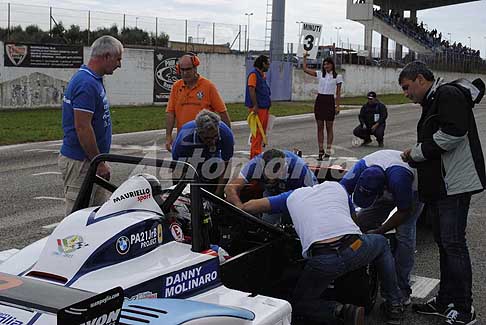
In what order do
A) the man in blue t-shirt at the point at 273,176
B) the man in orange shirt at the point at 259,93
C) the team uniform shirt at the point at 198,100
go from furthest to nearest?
the man in orange shirt at the point at 259,93
the team uniform shirt at the point at 198,100
the man in blue t-shirt at the point at 273,176

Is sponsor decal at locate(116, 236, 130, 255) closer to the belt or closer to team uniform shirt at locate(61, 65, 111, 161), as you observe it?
the belt

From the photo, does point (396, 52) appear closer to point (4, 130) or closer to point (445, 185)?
point (4, 130)

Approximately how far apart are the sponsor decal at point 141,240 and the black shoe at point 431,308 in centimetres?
216

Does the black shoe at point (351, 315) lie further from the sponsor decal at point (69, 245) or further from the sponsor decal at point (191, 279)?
the sponsor decal at point (69, 245)

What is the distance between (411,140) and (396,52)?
126 ft

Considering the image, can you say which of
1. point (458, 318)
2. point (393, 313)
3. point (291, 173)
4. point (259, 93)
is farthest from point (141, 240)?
point (259, 93)

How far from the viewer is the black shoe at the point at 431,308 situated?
14.9 ft

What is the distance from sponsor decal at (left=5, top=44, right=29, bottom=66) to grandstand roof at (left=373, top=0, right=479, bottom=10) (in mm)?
49756

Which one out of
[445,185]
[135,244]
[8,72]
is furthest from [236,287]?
[8,72]

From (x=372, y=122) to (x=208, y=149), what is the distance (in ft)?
31.1

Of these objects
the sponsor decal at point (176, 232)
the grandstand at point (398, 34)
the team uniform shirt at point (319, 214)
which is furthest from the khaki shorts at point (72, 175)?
the grandstand at point (398, 34)

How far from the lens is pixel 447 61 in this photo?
55.5 m

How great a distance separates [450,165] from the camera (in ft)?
14.3

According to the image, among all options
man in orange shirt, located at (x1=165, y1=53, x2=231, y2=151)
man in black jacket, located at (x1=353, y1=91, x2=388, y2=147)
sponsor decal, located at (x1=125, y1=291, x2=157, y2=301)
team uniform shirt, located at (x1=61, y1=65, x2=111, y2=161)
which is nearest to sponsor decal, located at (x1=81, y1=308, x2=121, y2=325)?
sponsor decal, located at (x1=125, y1=291, x2=157, y2=301)
